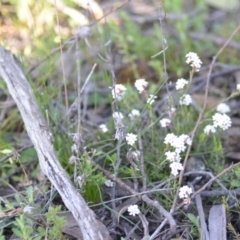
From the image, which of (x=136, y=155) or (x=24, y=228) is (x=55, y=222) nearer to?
(x=24, y=228)

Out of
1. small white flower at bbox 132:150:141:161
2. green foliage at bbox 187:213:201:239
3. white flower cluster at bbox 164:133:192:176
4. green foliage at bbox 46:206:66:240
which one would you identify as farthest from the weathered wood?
green foliage at bbox 46:206:66:240

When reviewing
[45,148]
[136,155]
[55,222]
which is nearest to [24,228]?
[55,222]

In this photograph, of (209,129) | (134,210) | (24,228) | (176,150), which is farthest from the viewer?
(209,129)

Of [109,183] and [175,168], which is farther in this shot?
[109,183]

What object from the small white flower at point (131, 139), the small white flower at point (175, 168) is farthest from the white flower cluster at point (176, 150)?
the small white flower at point (131, 139)

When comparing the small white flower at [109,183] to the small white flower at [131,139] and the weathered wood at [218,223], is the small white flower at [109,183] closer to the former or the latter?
the small white flower at [131,139]

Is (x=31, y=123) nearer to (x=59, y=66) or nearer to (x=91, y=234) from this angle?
(x=91, y=234)

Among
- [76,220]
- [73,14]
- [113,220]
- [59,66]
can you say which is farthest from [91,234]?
[73,14]
